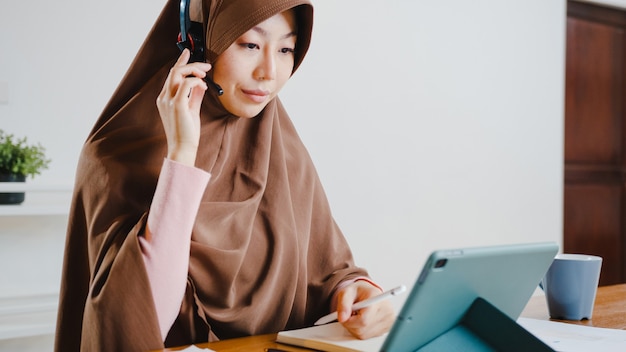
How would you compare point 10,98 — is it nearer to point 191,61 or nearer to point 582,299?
point 191,61

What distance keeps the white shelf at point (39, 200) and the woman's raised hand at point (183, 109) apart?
3.79 feet

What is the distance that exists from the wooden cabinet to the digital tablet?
3697mm

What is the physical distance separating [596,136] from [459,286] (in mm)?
4053

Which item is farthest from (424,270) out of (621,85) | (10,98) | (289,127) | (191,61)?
(621,85)

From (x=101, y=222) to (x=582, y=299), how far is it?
846 millimetres

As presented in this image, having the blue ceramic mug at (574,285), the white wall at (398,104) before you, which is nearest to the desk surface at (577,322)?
the blue ceramic mug at (574,285)

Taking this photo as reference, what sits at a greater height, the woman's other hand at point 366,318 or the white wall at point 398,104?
the white wall at point 398,104

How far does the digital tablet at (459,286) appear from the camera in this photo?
2.59 feet

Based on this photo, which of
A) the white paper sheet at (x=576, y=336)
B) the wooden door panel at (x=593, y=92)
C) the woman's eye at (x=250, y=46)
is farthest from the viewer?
the wooden door panel at (x=593, y=92)

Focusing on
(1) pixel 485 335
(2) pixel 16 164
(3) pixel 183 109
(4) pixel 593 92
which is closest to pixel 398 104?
(4) pixel 593 92

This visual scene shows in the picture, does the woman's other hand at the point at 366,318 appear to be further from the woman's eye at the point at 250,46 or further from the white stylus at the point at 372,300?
the woman's eye at the point at 250,46

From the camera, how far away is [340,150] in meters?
3.38

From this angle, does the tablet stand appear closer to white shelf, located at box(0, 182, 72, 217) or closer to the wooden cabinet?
white shelf, located at box(0, 182, 72, 217)

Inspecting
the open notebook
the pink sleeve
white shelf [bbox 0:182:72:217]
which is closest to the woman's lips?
the pink sleeve
